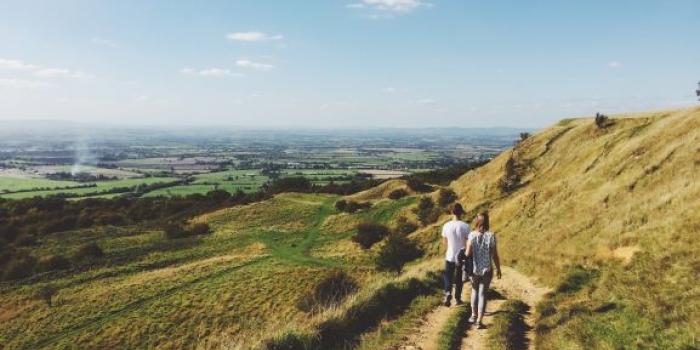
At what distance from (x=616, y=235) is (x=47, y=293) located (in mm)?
44563

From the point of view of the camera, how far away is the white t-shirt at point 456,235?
45.5 ft

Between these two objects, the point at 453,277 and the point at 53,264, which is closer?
the point at 453,277

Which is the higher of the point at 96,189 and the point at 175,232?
the point at 175,232

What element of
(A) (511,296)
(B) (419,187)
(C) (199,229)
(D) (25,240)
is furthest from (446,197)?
(D) (25,240)

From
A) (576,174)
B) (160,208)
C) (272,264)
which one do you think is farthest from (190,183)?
(576,174)

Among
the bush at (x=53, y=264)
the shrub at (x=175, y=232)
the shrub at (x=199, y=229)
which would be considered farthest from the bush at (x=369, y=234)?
the bush at (x=53, y=264)

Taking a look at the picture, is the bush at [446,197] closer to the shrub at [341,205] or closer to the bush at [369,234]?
the bush at [369,234]

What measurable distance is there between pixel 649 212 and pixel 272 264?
3261 centimetres

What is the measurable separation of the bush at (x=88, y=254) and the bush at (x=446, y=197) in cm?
3891

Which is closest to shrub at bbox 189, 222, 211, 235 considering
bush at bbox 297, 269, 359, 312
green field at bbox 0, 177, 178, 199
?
bush at bbox 297, 269, 359, 312

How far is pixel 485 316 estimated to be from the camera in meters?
13.8

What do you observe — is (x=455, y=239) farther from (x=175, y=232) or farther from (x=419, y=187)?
(x=419, y=187)

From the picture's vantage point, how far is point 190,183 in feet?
549

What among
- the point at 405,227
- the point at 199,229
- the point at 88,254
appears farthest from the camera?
the point at 199,229
